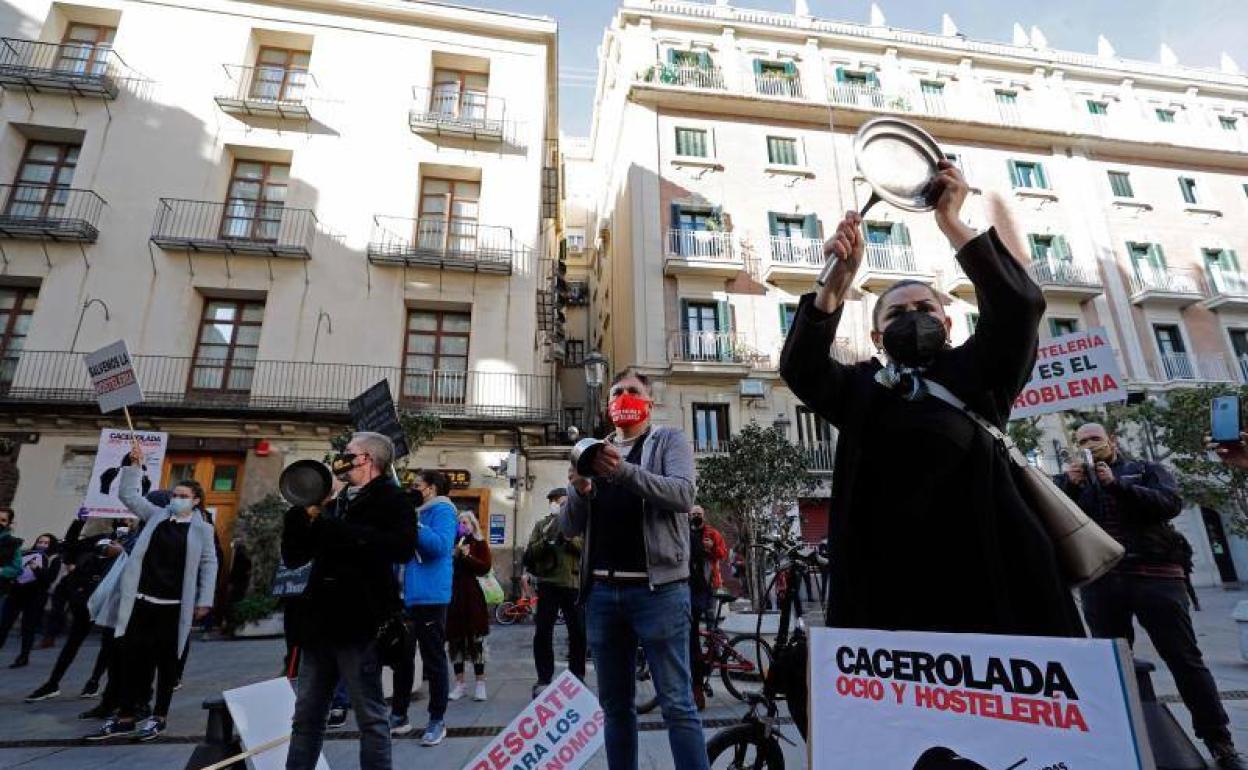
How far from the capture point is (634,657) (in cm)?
273

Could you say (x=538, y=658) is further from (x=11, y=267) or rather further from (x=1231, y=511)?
(x=1231, y=511)

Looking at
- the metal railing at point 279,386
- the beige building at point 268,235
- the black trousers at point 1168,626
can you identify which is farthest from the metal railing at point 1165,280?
the black trousers at point 1168,626

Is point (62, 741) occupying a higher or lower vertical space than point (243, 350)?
lower

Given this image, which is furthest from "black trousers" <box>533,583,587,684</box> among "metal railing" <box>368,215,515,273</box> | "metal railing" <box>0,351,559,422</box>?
"metal railing" <box>368,215,515,273</box>

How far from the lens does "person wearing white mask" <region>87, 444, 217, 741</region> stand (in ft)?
15.0

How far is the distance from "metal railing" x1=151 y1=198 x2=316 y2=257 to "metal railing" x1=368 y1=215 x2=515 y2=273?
184 cm

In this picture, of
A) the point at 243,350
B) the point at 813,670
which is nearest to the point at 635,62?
the point at 243,350

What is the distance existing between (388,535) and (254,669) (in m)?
6.04

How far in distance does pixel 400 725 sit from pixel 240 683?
3.10 metres

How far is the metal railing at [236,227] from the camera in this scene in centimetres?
1491

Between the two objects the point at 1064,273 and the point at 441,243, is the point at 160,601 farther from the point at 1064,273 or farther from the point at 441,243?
the point at 1064,273

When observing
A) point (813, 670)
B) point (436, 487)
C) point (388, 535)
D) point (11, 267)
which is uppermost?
point (11, 267)

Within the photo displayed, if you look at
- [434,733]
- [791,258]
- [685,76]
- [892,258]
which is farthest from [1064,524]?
[685,76]

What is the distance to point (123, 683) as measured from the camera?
456 cm
